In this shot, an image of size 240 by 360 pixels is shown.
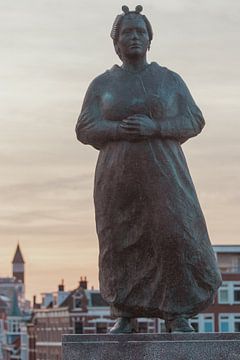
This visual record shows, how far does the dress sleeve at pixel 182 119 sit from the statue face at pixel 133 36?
401 mm

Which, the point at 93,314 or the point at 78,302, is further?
the point at 78,302

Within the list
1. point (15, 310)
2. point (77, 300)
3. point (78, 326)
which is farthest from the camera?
point (15, 310)

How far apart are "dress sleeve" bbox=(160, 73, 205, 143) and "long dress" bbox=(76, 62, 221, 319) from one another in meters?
0.01

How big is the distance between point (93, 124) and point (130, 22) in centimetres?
98

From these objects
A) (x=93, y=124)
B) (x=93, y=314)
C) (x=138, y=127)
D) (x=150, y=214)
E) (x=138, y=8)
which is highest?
(x=93, y=314)

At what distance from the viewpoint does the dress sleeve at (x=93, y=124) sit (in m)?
15.6

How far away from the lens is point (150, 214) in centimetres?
1533

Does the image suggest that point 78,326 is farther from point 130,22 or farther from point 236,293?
point 130,22

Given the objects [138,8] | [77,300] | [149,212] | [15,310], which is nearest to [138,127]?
[149,212]

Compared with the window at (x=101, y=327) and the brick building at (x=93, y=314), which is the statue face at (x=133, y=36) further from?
the window at (x=101, y=327)

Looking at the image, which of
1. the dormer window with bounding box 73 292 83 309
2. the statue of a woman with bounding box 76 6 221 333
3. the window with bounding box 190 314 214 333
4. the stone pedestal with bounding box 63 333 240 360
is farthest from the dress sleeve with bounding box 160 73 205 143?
the dormer window with bounding box 73 292 83 309

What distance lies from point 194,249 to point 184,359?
1132 mm

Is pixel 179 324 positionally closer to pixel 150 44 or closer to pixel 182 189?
pixel 182 189

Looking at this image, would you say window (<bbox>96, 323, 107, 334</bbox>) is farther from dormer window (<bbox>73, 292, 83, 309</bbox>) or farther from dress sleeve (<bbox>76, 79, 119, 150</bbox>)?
dress sleeve (<bbox>76, 79, 119, 150</bbox>)
